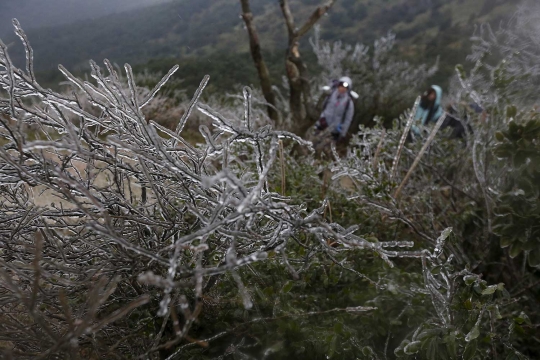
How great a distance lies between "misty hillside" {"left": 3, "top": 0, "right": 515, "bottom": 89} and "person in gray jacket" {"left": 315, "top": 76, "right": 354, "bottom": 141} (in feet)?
20.3

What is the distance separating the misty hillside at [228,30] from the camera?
64.6ft

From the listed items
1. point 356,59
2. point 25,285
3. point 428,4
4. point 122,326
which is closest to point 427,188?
point 122,326

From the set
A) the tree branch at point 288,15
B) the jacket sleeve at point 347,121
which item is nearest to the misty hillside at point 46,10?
the tree branch at point 288,15

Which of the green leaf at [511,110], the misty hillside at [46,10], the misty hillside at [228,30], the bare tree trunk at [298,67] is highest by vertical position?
the misty hillside at [46,10]

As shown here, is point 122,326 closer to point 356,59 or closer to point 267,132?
point 267,132

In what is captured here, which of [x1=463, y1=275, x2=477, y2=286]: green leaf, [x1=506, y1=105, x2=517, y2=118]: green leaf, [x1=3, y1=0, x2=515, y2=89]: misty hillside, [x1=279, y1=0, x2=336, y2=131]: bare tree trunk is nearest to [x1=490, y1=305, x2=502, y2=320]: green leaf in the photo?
[x1=463, y1=275, x2=477, y2=286]: green leaf

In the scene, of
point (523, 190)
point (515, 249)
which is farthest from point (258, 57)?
point (515, 249)

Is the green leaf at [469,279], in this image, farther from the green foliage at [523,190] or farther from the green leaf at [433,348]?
the green foliage at [523,190]

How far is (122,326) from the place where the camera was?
3.57ft

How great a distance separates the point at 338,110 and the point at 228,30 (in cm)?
2476

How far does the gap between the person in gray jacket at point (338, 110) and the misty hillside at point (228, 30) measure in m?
6.19

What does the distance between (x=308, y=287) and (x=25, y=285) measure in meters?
0.88

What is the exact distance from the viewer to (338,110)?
5832 mm

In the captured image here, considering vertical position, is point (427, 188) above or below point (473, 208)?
above
